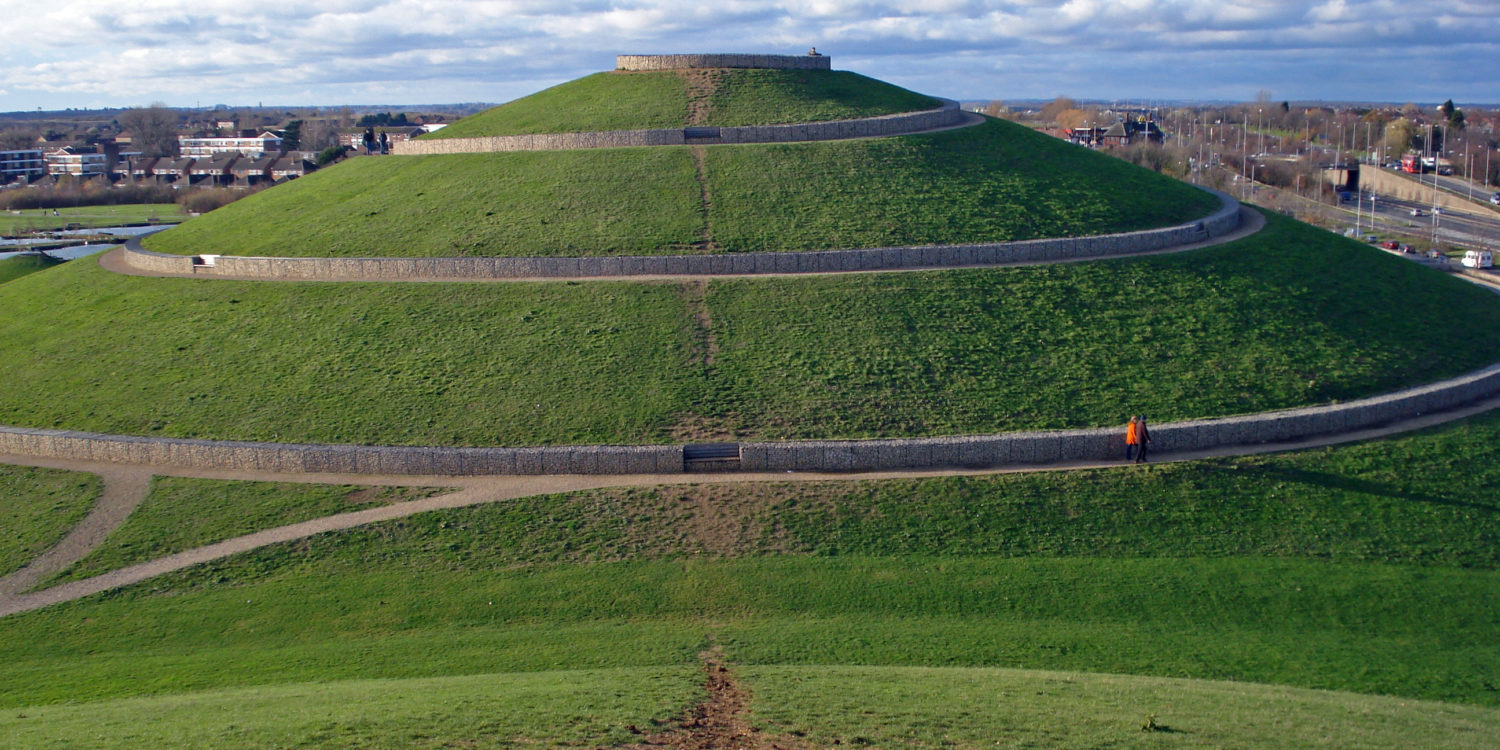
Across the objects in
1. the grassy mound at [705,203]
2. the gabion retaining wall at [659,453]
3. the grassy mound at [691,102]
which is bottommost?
the gabion retaining wall at [659,453]

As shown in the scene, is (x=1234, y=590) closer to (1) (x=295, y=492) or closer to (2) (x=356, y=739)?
(2) (x=356, y=739)

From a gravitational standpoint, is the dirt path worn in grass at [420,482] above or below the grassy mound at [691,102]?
below

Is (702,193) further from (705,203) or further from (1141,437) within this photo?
(1141,437)

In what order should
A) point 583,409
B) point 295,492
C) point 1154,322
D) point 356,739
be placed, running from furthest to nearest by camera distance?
point 1154,322 < point 583,409 < point 295,492 < point 356,739

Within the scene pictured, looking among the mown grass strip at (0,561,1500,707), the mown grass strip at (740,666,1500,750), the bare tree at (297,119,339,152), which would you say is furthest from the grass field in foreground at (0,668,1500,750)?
the bare tree at (297,119,339,152)

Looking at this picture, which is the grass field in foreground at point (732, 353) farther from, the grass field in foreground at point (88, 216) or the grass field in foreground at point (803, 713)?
the grass field in foreground at point (88, 216)

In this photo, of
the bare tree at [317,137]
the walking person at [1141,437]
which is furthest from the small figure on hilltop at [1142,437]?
the bare tree at [317,137]

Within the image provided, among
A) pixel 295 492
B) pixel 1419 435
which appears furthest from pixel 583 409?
pixel 1419 435
